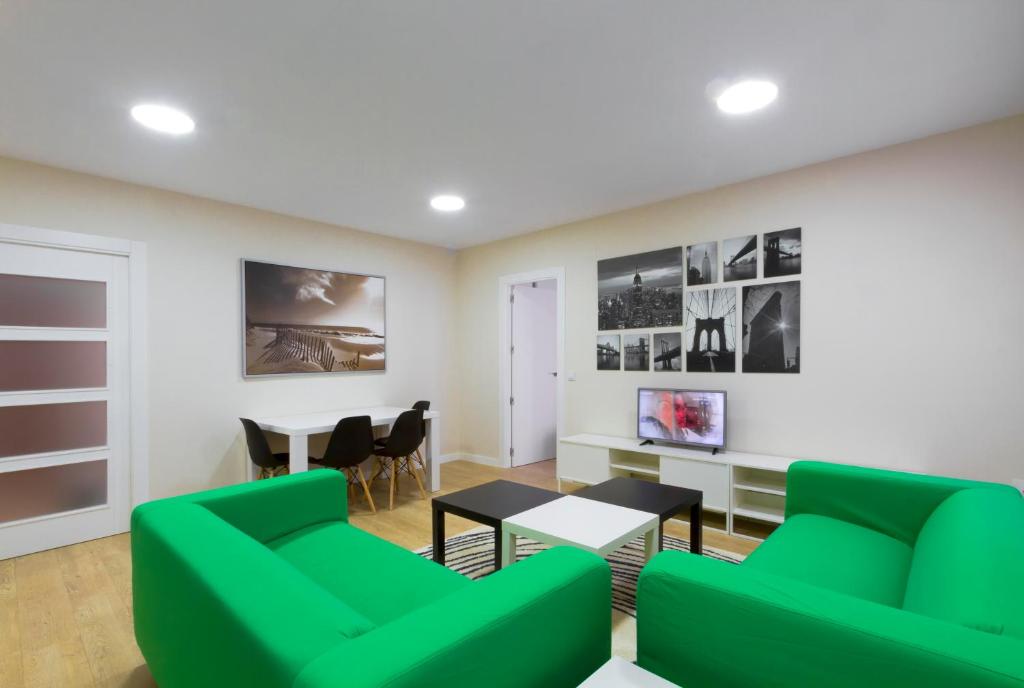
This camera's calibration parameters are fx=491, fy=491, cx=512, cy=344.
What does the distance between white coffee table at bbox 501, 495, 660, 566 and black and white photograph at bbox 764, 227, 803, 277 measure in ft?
7.20

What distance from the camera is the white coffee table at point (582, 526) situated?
2143mm

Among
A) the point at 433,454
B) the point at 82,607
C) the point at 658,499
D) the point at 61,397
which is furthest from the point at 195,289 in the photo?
the point at 658,499

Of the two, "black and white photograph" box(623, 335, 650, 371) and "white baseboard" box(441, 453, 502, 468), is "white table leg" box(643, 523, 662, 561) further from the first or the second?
"white baseboard" box(441, 453, 502, 468)

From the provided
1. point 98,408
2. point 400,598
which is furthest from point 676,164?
point 98,408

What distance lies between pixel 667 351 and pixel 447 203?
88.9 inches

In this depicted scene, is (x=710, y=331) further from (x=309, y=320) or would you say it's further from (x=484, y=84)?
(x=309, y=320)

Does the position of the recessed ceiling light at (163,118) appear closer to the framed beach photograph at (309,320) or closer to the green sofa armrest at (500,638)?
the framed beach photograph at (309,320)

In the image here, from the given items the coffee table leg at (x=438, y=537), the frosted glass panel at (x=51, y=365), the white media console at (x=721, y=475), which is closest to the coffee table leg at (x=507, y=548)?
the coffee table leg at (x=438, y=537)

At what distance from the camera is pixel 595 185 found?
12.5 ft

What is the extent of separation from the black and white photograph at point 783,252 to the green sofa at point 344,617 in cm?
304

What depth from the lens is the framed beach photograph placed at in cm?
430

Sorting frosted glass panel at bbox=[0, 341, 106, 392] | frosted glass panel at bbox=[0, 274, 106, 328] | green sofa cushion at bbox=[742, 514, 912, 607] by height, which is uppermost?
frosted glass panel at bbox=[0, 274, 106, 328]

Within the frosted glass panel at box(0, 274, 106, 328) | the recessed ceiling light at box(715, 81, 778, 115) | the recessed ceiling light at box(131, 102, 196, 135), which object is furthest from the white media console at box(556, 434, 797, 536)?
the frosted glass panel at box(0, 274, 106, 328)

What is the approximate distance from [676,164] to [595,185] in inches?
25.0
